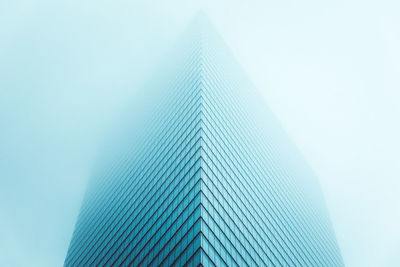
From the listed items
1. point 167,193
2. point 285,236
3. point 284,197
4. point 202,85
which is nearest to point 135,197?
point 167,193

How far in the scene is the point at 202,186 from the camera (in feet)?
146

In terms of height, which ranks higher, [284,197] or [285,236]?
[284,197]

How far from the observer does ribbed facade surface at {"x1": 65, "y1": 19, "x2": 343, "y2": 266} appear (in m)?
44.4

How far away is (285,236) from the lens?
66.2 metres

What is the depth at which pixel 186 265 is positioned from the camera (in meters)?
37.2

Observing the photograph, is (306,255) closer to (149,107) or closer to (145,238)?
(145,238)

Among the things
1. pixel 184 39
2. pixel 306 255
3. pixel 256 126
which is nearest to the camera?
pixel 306 255

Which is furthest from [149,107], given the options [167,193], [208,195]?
[208,195]

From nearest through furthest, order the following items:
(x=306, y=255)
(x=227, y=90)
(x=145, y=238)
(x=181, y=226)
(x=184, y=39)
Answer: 1. (x=181, y=226)
2. (x=145, y=238)
3. (x=306, y=255)
4. (x=227, y=90)
5. (x=184, y=39)

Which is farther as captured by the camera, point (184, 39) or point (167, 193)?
point (184, 39)

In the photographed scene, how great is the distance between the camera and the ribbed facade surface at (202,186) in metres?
44.4

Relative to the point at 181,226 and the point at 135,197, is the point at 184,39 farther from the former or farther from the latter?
the point at 181,226

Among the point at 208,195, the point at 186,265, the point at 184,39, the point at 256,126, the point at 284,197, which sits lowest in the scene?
the point at 186,265

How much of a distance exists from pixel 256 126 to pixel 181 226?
156ft
